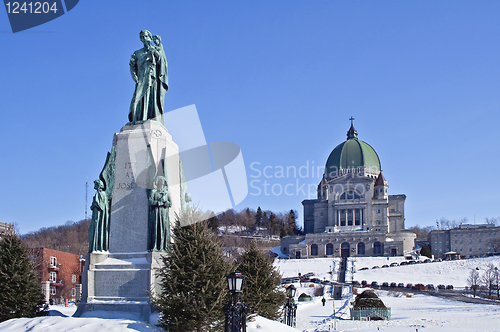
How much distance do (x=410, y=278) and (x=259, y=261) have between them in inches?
1937

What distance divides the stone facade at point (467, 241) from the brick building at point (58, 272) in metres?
73.8

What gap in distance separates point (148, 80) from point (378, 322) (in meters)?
18.7

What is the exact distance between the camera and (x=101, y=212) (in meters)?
15.0

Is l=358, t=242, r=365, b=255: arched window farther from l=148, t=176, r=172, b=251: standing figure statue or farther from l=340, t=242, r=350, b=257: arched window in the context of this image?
l=148, t=176, r=172, b=251: standing figure statue

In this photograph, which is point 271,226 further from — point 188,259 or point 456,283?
Result: point 188,259

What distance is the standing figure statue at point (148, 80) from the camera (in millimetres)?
16219

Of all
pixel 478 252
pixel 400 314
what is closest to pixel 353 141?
pixel 478 252

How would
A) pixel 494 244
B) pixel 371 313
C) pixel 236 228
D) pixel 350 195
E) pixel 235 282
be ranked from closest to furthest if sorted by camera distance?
1. pixel 235 282
2. pixel 371 313
3. pixel 494 244
4. pixel 350 195
5. pixel 236 228

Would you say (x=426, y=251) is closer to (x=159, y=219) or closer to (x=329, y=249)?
(x=329, y=249)

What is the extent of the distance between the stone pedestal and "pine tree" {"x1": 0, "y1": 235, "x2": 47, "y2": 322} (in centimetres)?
185

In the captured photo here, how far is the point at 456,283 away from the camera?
2295 inches

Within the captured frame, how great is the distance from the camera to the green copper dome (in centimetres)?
10962

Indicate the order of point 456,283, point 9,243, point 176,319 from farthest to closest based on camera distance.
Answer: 1. point 456,283
2. point 9,243
3. point 176,319

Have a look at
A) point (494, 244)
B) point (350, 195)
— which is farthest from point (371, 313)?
point (494, 244)
